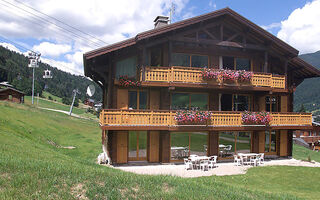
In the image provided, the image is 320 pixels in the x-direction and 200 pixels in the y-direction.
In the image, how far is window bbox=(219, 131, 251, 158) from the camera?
1763 centimetres

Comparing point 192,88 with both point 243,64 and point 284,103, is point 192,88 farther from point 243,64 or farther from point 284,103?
point 284,103

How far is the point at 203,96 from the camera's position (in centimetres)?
1748

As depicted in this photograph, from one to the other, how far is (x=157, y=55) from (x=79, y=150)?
415 inches

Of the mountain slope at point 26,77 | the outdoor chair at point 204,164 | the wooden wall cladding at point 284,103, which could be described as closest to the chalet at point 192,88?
the outdoor chair at point 204,164

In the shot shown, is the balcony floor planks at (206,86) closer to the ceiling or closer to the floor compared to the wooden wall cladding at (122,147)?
closer to the ceiling

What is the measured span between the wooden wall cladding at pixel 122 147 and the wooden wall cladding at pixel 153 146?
1.53 metres

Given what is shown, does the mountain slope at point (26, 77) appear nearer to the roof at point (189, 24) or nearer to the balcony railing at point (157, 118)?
the roof at point (189, 24)

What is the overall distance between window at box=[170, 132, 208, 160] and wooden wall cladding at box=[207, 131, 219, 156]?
0.92 ft

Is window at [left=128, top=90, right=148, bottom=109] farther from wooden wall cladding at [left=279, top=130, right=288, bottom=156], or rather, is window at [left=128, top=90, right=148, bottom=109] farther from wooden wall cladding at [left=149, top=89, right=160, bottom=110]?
wooden wall cladding at [left=279, top=130, right=288, bottom=156]

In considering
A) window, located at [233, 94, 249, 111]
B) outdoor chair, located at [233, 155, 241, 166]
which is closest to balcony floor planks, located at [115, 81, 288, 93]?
window, located at [233, 94, 249, 111]

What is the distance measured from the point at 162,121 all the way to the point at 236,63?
7.72m

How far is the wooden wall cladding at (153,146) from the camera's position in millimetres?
16219

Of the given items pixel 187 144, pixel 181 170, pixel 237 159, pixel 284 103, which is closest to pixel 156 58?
pixel 187 144

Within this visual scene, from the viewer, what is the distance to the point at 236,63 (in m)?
18.3
